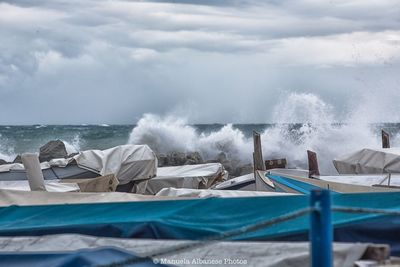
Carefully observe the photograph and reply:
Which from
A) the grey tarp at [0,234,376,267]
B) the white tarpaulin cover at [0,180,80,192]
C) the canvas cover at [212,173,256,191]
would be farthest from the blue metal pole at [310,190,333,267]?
the canvas cover at [212,173,256,191]

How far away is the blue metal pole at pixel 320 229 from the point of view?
3.43 metres

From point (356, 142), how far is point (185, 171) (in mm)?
15494

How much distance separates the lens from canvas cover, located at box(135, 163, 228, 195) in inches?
656

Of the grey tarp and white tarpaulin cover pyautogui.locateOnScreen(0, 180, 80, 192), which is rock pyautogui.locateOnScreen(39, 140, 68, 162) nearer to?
white tarpaulin cover pyautogui.locateOnScreen(0, 180, 80, 192)

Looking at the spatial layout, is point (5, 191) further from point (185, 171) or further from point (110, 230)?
point (185, 171)

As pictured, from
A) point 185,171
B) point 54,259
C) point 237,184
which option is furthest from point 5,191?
point 185,171

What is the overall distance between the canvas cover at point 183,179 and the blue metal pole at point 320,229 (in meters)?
13.0

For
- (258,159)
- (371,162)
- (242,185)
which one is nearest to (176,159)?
(258,159)

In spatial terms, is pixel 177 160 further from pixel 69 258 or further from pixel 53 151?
pixel 69 258

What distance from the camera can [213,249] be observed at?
4711mm

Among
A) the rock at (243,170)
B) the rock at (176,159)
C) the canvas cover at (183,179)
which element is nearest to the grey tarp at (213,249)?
the canvas cover at (183,179)

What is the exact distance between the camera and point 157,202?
6.11 meters

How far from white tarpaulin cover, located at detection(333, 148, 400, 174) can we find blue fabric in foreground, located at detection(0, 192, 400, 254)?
30.8 ft

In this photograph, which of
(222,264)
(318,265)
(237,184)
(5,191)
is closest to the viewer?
(318,265)
